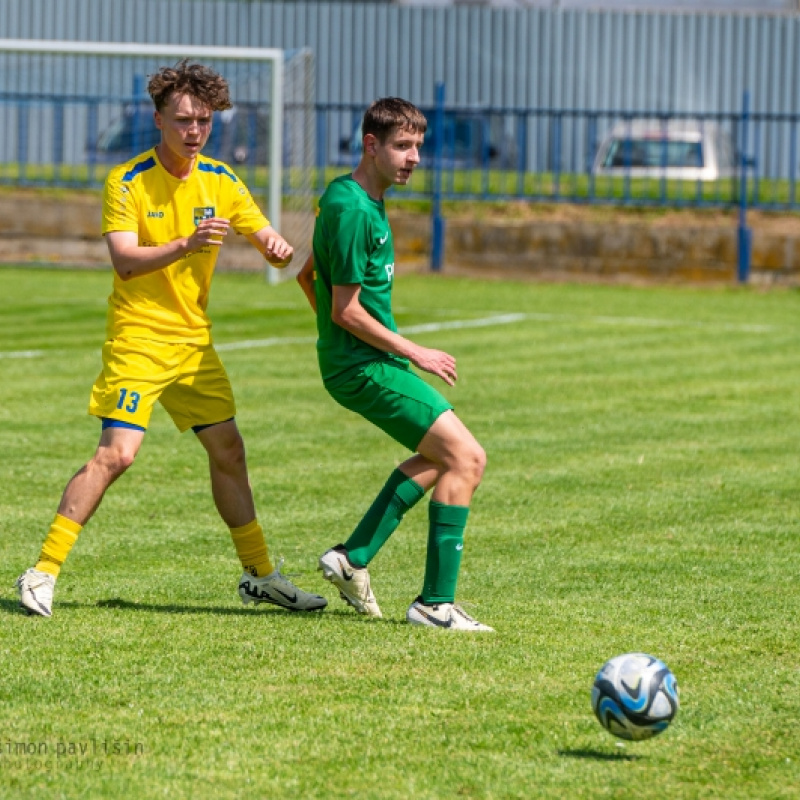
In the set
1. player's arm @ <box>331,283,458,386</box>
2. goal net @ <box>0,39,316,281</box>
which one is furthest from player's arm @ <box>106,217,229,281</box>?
goal net @ <box>0,39,316,281</box>

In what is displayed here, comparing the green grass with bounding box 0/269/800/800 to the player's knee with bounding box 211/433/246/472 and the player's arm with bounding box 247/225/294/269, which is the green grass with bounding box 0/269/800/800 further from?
the player's arm with bounding box 247/225/294/269

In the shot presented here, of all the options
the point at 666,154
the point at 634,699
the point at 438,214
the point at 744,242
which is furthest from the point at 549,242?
the point at 634,699

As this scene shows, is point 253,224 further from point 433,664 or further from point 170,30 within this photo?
point 170,30

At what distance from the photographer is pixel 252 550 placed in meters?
6.55

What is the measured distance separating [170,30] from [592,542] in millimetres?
28501

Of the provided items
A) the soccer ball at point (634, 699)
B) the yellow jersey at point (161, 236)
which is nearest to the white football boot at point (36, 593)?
the yellow jersey at point (161, 236)

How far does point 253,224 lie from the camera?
261 inches

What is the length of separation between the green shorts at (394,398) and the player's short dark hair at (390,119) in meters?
0.83

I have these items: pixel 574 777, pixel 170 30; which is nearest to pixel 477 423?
pixel 574 777

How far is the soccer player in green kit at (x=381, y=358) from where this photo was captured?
595cm

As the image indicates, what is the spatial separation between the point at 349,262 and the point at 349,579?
3.92ft

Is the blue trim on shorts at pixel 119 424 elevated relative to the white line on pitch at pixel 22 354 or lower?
elevated

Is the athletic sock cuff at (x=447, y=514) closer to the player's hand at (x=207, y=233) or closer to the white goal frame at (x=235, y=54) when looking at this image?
the player's hand at (x=207, y=233)

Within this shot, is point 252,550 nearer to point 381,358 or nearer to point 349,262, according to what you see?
point 381,358
